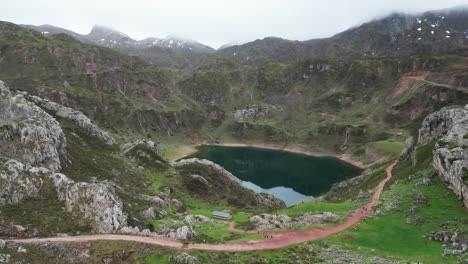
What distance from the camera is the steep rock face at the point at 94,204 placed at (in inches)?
2297

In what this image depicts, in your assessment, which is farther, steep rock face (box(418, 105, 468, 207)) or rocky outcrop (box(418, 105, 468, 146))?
rocky outcrop (box(418, 105, 468, 146))

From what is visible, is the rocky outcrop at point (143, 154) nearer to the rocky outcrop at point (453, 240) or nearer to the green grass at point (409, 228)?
the green grass at point (409, 228)

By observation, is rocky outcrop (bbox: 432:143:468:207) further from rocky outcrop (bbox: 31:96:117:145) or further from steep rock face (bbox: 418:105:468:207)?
rocky outcrop (bbox: 31:96:117:145)

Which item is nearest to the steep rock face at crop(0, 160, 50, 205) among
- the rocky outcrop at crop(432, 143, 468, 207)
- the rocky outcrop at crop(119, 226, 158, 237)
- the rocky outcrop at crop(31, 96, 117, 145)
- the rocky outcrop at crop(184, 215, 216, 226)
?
the rocky outcrop at crop(119, 226, 158, 237)

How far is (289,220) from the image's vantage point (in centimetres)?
6075

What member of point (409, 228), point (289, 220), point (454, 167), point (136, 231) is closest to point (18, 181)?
point (136, 231)

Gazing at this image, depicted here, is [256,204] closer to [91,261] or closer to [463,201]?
[463,201]

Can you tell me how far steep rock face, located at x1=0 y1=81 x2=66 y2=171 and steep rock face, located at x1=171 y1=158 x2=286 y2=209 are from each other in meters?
37.1

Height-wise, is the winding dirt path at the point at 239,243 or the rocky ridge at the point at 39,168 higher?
the rocky ridge at the point at 39,168

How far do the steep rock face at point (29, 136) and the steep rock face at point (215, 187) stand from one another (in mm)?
37141

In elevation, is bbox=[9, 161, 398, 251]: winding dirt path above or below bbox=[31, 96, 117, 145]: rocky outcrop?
below

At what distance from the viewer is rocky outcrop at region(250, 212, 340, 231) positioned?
2290 inches

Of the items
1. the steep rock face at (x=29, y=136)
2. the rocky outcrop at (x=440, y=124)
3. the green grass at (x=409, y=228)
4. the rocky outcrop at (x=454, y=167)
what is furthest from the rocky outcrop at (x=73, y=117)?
the rocky outcrop at (x=440, y=124)

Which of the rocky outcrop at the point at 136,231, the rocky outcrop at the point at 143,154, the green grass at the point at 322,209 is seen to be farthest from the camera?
the rocky outcrop at the point at 143,154
